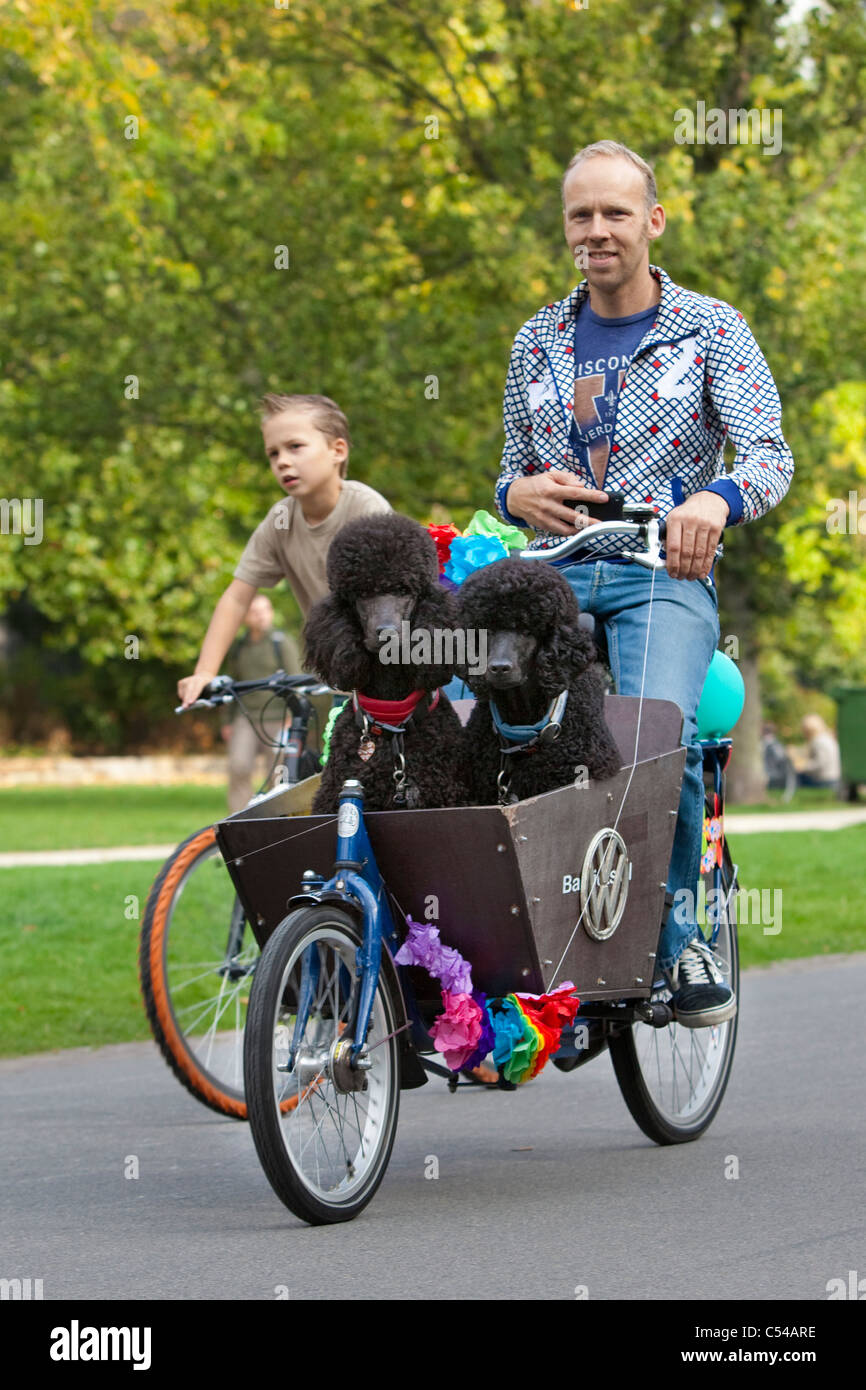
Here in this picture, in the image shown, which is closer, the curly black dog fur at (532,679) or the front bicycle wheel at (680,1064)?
the curly black dog fur at (532,679)

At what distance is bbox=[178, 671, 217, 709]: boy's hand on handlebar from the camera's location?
5.92 meters

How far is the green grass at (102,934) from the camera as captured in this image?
27.7 feet

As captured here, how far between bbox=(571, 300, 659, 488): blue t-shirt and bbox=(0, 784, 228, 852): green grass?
40.8ft

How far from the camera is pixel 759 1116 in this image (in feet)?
19.9

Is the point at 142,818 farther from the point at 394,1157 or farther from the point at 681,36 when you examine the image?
the point at 394,1157

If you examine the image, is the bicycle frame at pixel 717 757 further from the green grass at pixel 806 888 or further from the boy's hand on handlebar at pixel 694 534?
the green grass at pixel 806 888

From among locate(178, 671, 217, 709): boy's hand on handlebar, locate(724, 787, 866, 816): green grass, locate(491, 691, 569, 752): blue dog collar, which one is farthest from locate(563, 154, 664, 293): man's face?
locate(724, 787, 866, 816): green grass

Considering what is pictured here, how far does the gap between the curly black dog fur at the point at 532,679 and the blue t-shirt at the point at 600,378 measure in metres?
0.75

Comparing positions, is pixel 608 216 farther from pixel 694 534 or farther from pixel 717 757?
pixel 717 757

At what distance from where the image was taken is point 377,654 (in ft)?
15.0

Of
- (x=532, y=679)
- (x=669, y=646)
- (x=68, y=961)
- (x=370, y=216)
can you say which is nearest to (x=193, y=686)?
(x=669, y=646)

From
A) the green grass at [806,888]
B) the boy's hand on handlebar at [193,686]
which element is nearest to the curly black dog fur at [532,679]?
the boy's hand on handlebar at [193,686]

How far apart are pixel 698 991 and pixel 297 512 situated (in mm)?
2046
